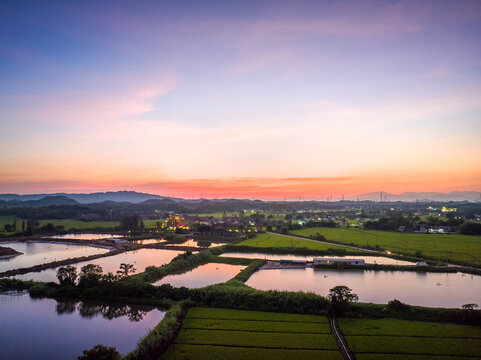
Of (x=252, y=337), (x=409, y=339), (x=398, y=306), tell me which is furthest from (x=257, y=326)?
(x=398, y=306)

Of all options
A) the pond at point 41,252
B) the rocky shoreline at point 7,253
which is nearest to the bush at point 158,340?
the pond at point 41,252

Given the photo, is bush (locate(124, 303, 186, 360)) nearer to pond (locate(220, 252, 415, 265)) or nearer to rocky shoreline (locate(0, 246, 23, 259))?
pond (locate(220, 252, 415, 265))

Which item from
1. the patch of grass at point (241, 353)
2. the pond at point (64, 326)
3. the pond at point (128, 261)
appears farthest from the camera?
the pond at point (128, 261)

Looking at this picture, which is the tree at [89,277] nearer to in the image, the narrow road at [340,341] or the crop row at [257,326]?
the crop row at [257,326]

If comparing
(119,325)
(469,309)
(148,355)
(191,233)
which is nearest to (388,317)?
(469,309)

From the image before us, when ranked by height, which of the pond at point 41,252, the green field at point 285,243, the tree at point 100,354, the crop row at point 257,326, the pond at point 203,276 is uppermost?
the tree at point 100,354

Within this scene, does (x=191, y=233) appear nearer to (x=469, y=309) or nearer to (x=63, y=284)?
(x=63, y=284)

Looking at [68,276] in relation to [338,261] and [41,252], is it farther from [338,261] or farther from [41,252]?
[338,261]

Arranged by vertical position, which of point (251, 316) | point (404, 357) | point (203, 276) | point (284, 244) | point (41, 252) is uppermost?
point (404, 357)
